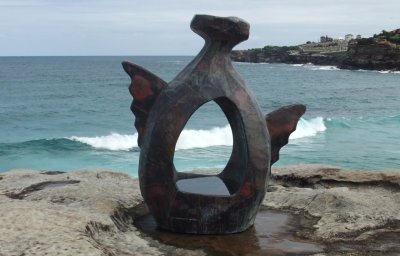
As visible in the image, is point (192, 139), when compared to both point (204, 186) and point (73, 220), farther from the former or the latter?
point (73, 220)

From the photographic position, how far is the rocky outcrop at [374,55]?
6500cm

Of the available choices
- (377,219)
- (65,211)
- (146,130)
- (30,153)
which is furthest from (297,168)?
(30,153)

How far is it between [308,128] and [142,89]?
19.0 meters

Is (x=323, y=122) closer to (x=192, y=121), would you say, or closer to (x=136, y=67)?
(x=192, y=121)

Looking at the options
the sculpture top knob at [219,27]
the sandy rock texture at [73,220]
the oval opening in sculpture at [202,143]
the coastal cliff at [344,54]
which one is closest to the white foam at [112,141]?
the oval opening in sculpture at [202,143]

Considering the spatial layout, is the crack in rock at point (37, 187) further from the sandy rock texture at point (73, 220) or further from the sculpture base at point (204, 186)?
the sculpture base at point (204, 186)

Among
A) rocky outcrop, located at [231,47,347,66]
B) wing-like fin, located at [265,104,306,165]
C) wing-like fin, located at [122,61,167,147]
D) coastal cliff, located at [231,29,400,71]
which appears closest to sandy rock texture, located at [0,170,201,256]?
wing-like fin, located at [122,61,167,147]

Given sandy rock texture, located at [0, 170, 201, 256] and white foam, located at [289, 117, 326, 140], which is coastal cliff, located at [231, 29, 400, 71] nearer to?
white foam, located at [289, 117, 326, 140]

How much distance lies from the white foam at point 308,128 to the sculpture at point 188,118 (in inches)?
634

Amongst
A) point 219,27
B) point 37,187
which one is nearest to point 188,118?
point 219,27

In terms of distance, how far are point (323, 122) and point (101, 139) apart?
33.4ft

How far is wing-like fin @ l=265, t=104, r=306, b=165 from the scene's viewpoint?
633 cm

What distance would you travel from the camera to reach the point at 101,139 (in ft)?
74.2

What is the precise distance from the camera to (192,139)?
21297 mm
